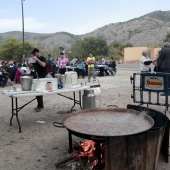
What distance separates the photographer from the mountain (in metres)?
90.2

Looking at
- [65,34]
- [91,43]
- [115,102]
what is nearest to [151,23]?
[65,34]

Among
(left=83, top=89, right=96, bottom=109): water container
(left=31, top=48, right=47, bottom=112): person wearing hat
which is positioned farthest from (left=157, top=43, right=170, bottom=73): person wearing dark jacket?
(left=31, top=48, right=47, bottom=112): person wearing hat

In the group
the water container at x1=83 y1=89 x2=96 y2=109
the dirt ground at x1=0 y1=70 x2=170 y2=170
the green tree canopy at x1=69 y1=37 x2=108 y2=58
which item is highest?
the green tree canopy at x1=69 y1=37 x2=108 y2=58

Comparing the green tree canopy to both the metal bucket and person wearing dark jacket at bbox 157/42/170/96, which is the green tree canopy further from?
the metal bucket

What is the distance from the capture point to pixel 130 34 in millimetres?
99688

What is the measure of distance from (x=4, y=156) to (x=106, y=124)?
Result: 1.64 meters

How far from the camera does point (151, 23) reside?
111 meters

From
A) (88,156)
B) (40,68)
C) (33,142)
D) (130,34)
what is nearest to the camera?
(88,156)

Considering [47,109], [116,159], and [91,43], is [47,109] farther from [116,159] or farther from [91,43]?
[91,43]

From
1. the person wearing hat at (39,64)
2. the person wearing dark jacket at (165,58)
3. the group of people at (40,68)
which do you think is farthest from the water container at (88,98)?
the person wearing dark jacket at (165,58)

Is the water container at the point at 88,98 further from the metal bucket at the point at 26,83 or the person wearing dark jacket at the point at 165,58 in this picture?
the person wearing dark jacket at the point at 165,58

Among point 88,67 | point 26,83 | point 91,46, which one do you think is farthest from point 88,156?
point 91,46

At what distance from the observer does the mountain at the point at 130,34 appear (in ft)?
296

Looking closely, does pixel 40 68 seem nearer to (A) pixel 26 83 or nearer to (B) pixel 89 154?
(A) pixel 26 83
